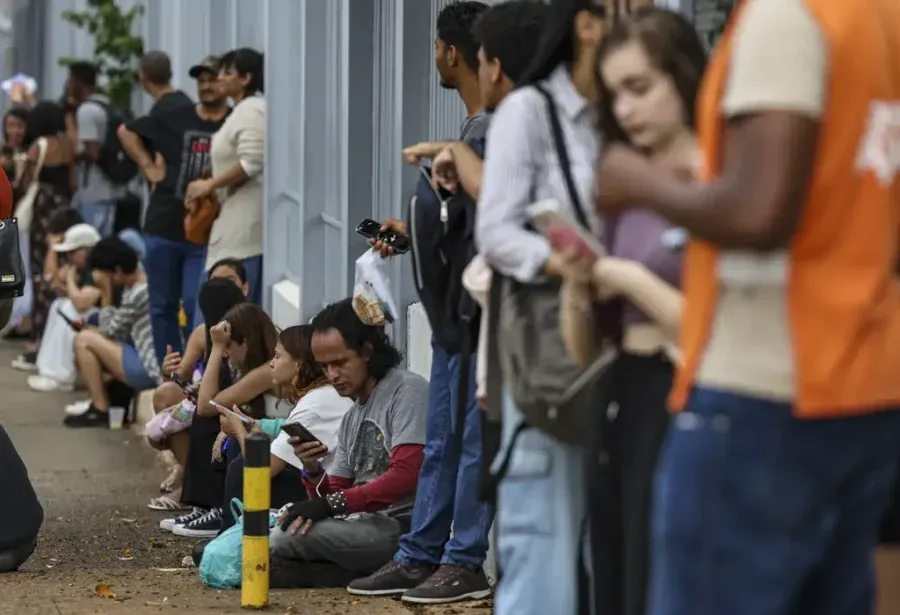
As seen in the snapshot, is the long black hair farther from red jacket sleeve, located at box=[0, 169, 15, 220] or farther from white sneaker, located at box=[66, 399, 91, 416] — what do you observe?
white sneaker, located at box=[66, 399, 91, 416]

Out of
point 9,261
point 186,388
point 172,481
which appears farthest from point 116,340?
point 9,261

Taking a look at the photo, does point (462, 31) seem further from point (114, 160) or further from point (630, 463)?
point (114, 160)

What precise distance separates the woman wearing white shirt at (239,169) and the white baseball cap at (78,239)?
8.36ft

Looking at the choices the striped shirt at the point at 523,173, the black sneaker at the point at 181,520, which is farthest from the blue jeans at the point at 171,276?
the striped shirt at the point at 523,173

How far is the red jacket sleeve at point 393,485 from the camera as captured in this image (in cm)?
675

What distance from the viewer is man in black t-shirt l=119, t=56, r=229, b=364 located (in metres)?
11.5

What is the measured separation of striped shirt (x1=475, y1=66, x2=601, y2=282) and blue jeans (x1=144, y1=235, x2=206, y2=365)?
295 inches

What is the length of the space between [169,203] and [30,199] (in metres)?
4.37

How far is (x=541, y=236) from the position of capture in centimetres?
→ 423

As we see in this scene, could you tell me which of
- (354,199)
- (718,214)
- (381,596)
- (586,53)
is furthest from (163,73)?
(718,214)

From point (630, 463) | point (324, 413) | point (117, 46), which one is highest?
point (117, 46)

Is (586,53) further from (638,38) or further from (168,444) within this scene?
(168,444)

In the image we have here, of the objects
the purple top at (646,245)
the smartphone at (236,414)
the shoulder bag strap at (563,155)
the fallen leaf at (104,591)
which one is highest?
the shoulder bag strap at (563,155)

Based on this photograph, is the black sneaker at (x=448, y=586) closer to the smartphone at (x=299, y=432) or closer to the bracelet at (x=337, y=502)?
the bracelet at (x=337, y=502)
